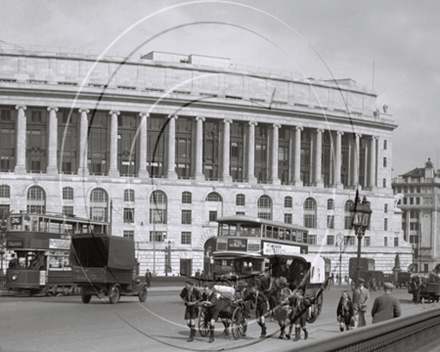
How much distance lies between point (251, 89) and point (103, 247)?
27.7m

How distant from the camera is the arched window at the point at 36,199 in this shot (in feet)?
327

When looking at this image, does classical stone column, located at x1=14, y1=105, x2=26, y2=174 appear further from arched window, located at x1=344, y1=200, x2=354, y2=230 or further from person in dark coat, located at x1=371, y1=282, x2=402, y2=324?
arched window, located at x1=344, y1=200, x2=354, y2=230

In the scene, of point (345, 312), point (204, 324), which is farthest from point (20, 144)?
point (345, 312)

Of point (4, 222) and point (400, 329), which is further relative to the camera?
point (4, 222)

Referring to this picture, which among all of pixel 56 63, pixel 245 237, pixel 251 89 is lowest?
pixel 245 237

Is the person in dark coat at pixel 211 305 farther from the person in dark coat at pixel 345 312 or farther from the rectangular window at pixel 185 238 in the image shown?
the rectangular window at pixel 185 238

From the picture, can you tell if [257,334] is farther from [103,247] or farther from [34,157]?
[34,157]

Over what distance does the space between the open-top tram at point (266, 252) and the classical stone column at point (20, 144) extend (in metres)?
79.6

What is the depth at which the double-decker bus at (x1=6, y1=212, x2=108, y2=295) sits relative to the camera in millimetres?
49281

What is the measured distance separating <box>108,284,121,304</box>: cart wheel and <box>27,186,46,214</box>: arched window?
2306 inches

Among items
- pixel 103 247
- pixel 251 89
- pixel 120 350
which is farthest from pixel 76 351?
pixel 103 247

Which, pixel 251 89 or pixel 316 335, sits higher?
pixel 251 89

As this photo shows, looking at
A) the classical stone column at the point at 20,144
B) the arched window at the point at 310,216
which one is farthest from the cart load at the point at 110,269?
the classical stone column at the point at 20,144

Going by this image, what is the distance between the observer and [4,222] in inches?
3231
